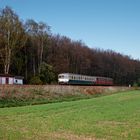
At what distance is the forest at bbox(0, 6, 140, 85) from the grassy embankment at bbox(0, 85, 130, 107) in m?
15.8

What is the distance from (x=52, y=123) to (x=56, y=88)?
1087 inches

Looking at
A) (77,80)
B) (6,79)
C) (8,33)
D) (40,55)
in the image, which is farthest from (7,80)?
(40,55)

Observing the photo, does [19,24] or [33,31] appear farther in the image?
[33,31]

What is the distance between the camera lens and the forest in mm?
62469

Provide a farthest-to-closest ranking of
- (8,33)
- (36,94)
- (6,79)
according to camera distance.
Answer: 1. (8,33)
2. (6,79)
3. (36,94)

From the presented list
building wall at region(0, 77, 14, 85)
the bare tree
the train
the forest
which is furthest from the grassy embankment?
the bare tree

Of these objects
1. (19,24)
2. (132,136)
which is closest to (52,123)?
(132,136)

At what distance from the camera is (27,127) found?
48.0ft

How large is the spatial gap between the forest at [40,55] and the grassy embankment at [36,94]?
51.7ft

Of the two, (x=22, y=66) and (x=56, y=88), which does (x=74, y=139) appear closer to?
(x=56, y=88)

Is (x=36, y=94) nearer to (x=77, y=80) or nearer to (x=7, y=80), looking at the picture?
(x=7, y=80)

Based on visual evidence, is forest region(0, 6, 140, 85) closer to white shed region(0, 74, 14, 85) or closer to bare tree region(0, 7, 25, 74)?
bare tree region(0, 7, 25, 74)

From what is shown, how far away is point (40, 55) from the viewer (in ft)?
254

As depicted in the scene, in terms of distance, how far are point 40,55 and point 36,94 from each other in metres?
40.0
